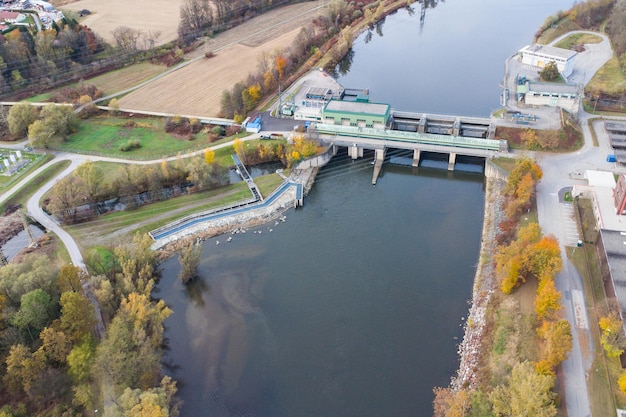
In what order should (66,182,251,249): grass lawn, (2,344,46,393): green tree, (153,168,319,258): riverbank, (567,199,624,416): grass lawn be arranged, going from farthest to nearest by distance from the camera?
(66,182,251,249): grass lawn
(153,168,319,258): riverbank
(2,344,46,393): green tree
(567,199,624,416): grass lawn

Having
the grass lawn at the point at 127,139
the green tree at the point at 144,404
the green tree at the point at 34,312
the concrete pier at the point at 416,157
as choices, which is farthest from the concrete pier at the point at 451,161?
the green tree at the point at 34,312

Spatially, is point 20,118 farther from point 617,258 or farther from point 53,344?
point 617,258

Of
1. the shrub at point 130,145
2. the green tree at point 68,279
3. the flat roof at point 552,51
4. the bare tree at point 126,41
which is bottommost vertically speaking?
the green tree at point 68,279

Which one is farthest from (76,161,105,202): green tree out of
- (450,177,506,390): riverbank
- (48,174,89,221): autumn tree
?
(450,177,506,390): riverbank

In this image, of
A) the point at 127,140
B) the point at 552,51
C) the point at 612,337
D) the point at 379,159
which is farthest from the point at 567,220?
the point at 127,140

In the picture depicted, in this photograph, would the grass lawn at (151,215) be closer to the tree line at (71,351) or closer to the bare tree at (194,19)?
the tree line at (71,351)

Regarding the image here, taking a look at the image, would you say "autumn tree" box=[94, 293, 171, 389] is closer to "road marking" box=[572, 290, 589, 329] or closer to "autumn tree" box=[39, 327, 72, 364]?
"autumn tree" box=[39, 327, 72, 364]
